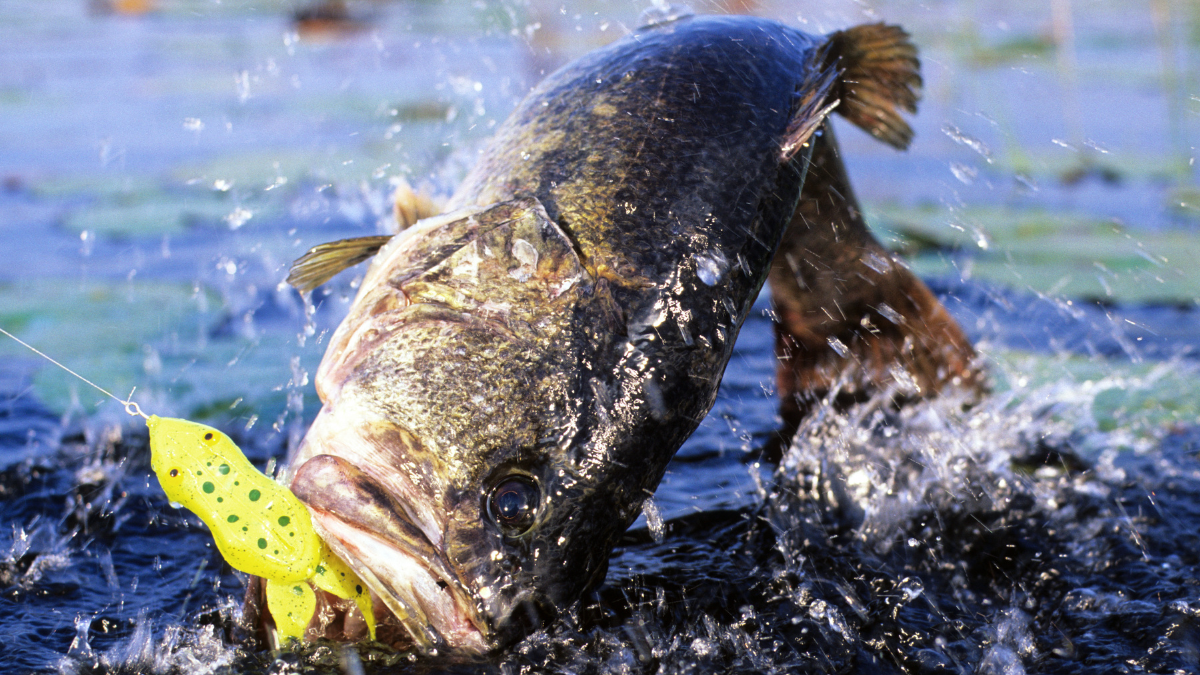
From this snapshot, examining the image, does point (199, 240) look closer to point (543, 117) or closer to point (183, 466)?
point (543, 117)

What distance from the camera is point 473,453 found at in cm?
240

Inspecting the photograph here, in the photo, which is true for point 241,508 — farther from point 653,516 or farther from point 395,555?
point 653,516

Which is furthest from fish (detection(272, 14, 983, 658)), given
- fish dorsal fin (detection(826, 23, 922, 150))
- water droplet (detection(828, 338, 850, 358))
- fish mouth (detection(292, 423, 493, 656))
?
water droplet (detection(828, 338, 850, 358))

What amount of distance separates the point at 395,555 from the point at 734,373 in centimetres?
331

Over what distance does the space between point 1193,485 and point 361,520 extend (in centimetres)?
334

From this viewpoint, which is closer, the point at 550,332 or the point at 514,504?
the point at 514,504

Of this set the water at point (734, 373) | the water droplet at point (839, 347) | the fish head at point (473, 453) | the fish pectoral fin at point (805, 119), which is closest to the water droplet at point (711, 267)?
the fish head at point (473, 453)

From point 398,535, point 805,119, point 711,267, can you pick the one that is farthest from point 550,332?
point 805,119

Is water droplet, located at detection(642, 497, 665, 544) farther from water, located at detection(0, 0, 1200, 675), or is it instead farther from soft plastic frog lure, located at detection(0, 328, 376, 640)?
soft plastic frog lure, located at detection(0, 328, 376, 640)

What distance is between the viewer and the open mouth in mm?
2318

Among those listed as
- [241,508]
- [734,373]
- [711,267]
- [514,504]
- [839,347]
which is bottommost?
[734,373]

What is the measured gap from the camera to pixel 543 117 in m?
3.15

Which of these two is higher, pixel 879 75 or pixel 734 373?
pixel 879 75

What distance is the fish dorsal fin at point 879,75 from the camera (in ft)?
11.6
